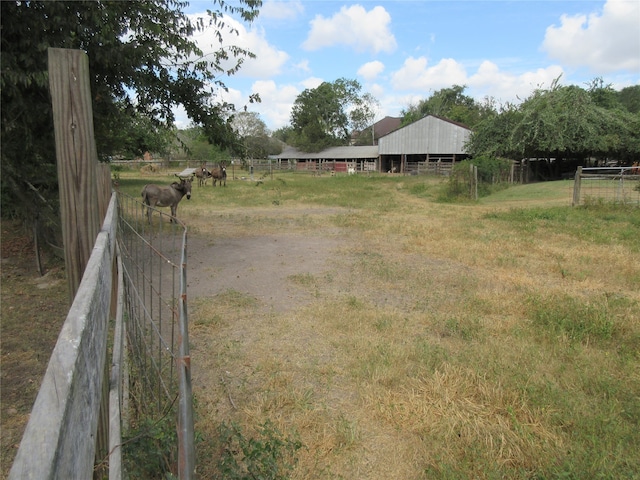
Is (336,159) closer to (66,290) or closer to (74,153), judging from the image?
(66,290)

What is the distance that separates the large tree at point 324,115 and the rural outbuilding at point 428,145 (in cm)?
1411

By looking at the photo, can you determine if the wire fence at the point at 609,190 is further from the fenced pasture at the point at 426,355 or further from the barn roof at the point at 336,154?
the barn roof at the point at 336,154

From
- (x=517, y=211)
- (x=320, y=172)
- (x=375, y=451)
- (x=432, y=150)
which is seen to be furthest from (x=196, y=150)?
(x=375, y=451)

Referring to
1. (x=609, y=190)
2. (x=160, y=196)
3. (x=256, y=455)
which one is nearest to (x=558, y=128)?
(x=609, y=190)

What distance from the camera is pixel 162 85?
7125 millimetres

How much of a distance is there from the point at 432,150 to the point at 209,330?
123ft

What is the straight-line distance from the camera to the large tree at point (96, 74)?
199 inches

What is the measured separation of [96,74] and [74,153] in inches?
203

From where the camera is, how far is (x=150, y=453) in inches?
93.4

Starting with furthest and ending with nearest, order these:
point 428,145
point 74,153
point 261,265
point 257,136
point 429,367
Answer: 1. point 257,136
2. point 428,145
3. point 261,265
4. point 429,367
5. point 74,153

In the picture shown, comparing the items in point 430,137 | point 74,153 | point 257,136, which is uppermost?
point 257,136

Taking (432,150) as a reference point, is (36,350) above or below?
below

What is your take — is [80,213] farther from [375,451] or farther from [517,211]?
[517,211]

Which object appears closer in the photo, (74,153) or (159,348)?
(74,153)
